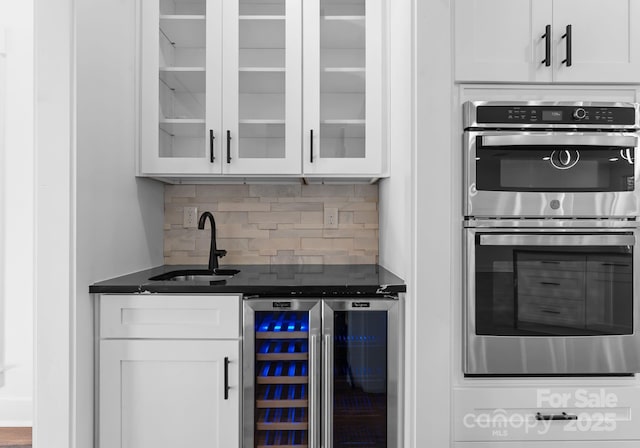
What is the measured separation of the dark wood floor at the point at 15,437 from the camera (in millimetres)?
2324

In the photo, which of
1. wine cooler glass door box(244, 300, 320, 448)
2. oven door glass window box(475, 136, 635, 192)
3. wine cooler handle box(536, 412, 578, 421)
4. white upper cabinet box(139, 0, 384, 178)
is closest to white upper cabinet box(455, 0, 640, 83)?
oven door glass window box(475, 136, 635, 192)

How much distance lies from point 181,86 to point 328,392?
151 centimetres

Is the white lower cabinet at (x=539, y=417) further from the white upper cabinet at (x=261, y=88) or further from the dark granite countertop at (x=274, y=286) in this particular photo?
the white upper cabinet at (x=261, y=88)

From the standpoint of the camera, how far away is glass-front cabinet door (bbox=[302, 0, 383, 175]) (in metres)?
2.08

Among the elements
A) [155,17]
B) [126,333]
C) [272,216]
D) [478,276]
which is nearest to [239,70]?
[155,17]

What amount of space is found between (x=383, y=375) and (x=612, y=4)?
5.24 feet

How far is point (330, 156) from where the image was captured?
2.11 meters

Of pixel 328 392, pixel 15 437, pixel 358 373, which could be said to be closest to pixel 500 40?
pixel 358 373

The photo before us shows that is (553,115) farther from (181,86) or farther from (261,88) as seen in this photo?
(181,86)

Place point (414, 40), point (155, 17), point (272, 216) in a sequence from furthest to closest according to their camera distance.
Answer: point (272, 216)
point (155, 17)
point (414, 40)

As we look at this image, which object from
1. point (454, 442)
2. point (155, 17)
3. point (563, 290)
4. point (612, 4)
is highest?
point (155, 17)

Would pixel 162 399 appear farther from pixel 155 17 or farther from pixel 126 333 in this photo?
pixel 155 17

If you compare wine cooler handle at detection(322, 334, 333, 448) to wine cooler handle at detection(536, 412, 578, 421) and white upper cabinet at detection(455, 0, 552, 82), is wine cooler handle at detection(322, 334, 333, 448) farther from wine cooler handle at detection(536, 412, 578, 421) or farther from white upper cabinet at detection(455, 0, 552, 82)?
white upper cabinet at detection(455, 0, 552, 82)

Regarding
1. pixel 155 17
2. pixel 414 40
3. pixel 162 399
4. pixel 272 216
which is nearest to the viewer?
pixel 414 40
